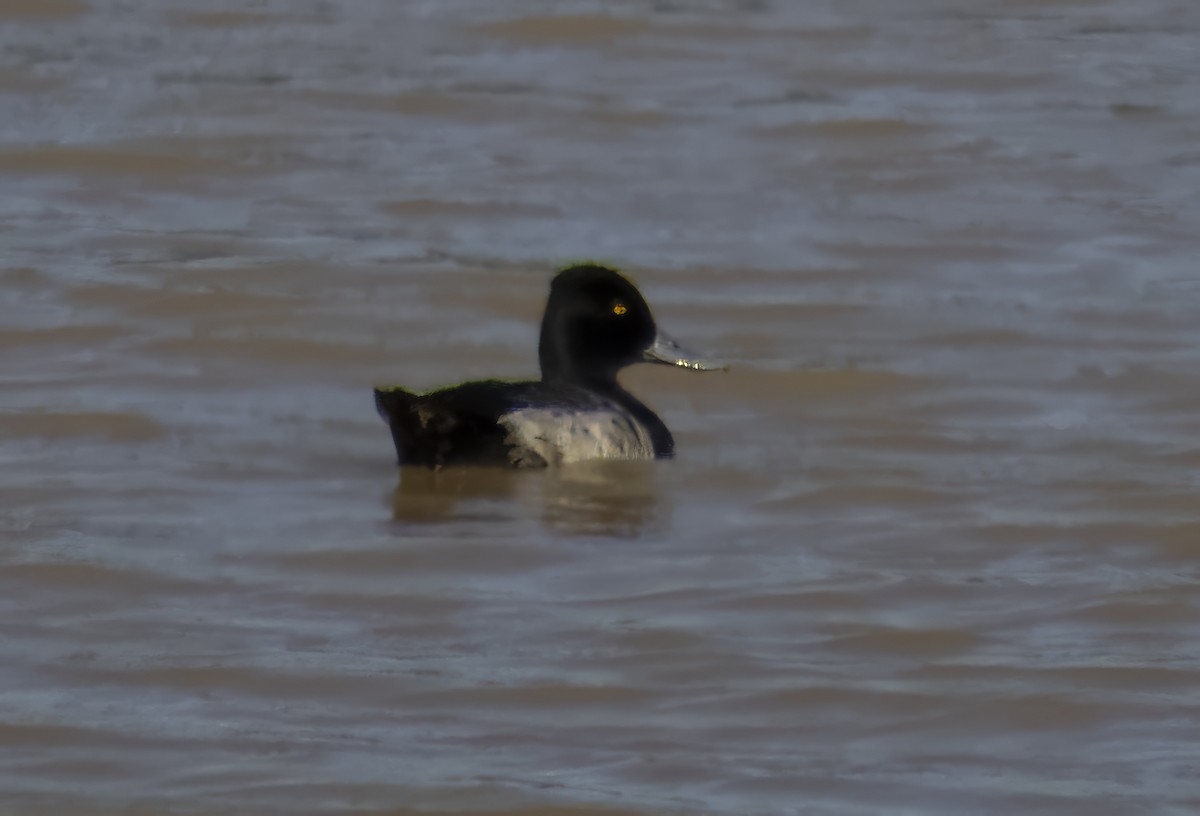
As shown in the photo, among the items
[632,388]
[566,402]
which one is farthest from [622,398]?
[632,388]

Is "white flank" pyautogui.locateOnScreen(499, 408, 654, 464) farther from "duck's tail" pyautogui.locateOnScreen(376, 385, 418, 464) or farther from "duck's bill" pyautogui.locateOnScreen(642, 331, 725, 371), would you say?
"duck's bill" pyautogui.locateOnScreen(642, 331, 725, 371)

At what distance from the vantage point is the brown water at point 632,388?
6059mm

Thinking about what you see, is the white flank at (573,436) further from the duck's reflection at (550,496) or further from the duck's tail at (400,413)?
the duck's tail at (400,413)

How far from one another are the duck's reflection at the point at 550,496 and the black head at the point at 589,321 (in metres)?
0.61

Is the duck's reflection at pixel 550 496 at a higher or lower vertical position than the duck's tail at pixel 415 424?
lower

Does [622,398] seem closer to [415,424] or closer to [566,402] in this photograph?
[566,402]

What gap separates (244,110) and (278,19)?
1745mm

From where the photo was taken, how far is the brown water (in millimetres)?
6059

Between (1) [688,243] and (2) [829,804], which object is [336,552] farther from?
(1) [688,243]

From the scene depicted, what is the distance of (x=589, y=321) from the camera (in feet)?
30.9

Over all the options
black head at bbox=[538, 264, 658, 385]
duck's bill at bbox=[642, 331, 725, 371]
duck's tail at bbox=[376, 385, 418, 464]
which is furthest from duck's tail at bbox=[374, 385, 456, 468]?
duck's bill at bbox=[642, 331, 725, 371]

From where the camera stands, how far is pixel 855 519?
321 inches

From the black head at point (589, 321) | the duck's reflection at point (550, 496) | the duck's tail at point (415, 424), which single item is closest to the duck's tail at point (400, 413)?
the duck's tail at point (415, 424)

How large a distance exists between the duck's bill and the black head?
0.37 ft
